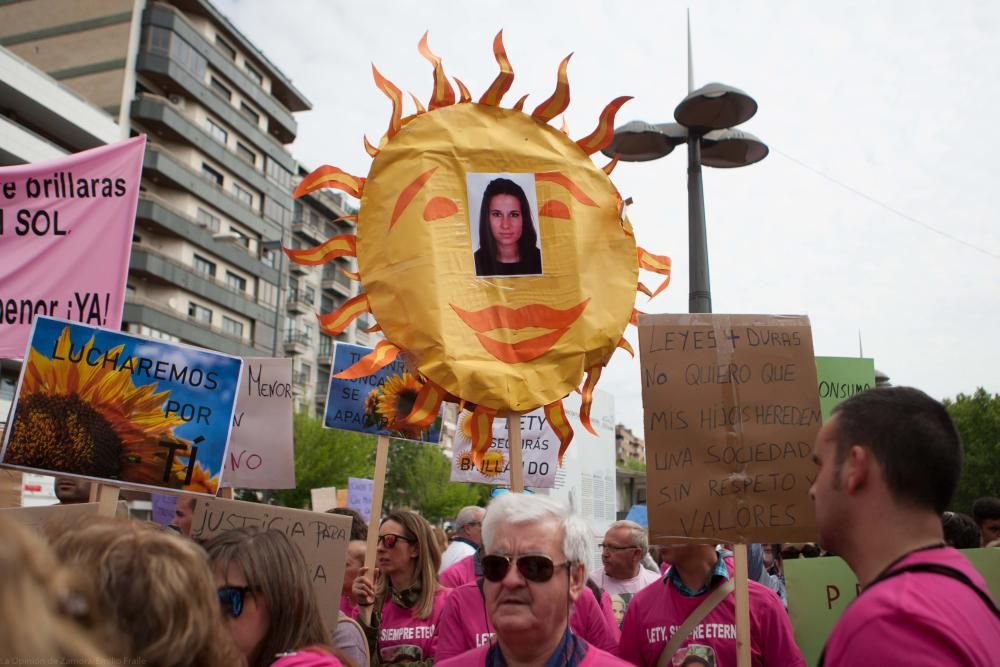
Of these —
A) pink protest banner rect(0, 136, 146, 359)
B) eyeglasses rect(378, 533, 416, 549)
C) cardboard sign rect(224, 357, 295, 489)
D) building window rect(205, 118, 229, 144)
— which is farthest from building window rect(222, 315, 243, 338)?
eyeglasses rect(378, 533, 416, 549)

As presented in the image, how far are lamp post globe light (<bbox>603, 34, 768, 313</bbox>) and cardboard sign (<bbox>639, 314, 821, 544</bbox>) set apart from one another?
342 cm

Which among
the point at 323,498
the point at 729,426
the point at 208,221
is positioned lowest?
the point at 323,498

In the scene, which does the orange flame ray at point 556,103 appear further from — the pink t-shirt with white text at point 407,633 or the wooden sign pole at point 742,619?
the pink t-shirt with white text at point 407,633

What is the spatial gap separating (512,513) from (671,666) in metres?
1.17

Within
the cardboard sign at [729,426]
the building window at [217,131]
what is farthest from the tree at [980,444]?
the cardboard sign at [729,426]

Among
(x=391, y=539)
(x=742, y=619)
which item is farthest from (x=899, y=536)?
(x=391, y=539)

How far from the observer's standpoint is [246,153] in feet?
152

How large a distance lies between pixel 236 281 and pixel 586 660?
45039 mm

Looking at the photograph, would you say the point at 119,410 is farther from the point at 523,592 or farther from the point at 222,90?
the point at 222,90

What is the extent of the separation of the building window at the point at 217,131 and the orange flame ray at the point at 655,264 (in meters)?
42.4

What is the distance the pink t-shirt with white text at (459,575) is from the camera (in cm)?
544

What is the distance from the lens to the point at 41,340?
3992mm

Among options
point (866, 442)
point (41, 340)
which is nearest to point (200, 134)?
point (41, 340)

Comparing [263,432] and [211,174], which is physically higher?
[211,174]
